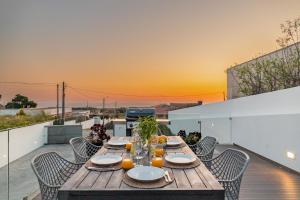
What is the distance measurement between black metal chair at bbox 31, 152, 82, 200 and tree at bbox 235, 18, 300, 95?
22.2 feet

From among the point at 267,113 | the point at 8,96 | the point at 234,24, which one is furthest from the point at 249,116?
the point at 8,96

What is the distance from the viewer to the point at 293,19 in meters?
7.31

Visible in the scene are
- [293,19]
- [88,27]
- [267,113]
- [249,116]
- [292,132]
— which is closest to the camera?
[292,132]

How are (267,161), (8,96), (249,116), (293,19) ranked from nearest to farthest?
1. (267,161)
2. (249,116)
3. (293,19)
4. (8,96)

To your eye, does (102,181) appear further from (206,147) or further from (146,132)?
(206,147)

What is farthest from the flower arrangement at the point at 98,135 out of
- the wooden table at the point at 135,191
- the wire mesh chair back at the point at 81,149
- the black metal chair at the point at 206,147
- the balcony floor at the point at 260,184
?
the wooden table at the point at 135,191

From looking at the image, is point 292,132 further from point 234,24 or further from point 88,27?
point 88,27

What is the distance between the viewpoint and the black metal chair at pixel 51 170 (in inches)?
86.4

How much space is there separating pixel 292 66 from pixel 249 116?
229 centimetres

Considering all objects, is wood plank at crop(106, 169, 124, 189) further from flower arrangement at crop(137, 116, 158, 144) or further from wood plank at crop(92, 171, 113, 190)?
flower arrangement at crop(137, 116, 158, 144)

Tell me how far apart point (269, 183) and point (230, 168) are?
1577 millimetres

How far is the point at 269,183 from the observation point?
3971 mm

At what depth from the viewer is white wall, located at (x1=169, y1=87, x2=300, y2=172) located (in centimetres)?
479

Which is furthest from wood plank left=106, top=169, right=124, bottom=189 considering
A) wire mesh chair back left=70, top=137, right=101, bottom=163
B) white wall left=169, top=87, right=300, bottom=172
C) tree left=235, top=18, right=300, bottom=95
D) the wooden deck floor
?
tree left=235, top=18, right=300, bottom=95
